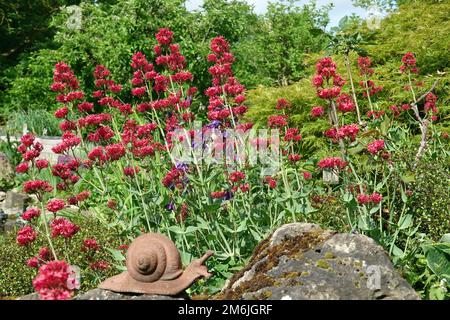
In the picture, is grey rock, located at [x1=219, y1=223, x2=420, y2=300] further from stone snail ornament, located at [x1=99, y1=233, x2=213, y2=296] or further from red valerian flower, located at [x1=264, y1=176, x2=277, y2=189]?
red valerian flower, located at [x1=264, y1=176, x2=277, y2=189]

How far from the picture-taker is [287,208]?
388cm

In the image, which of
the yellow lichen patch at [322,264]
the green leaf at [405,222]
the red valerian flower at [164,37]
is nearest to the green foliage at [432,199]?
the green leaf at [405,222]

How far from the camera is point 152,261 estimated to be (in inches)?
96.2

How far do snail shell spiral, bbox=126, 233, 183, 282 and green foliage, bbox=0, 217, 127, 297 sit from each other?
1644 millimetres

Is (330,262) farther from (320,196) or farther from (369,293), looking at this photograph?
(320,196)

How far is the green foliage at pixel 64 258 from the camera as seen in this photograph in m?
4.34

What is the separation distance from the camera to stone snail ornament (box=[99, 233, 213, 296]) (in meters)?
2.45

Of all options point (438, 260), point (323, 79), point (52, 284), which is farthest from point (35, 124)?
point (52, 284)

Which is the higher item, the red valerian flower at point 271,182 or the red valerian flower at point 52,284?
the red valerian flower at point 52,284

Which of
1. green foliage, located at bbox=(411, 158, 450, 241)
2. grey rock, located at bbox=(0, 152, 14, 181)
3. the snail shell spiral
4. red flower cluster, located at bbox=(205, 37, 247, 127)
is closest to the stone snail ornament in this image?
the snail shell spiral

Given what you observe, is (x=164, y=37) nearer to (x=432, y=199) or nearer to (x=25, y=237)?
(x=25, y=237)

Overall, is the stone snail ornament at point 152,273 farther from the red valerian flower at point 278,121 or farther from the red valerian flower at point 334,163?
the red valerian flower at point 278,121

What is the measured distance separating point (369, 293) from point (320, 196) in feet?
8.01

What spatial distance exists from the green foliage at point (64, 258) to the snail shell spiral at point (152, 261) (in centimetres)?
164
